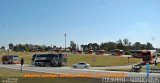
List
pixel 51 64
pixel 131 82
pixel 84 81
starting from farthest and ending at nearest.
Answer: pixel 51 64
pixel 84 81
pixel 131 82

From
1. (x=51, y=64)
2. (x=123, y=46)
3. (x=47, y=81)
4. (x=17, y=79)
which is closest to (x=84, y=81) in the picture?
(x=47, y=81)

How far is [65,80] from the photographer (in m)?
26.9

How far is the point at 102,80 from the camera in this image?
1005 inches

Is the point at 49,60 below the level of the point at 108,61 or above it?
above

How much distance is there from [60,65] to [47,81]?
149 ft

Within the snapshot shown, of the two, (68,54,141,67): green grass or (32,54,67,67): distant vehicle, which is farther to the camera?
(68,54,141,67): green grass

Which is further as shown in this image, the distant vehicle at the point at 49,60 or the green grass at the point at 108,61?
the green grass at the point at 108,61

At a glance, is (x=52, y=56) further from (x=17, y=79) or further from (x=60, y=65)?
(x=17, y=79)

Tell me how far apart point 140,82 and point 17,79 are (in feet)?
29.7

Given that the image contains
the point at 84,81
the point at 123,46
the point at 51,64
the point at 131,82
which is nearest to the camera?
the point at 131,82

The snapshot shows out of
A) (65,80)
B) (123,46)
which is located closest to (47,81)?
(65,80)

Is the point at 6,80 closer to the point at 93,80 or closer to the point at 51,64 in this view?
the point at 93,80

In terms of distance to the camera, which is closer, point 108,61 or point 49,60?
point 49,60

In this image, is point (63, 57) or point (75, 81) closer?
point (75, 81)
